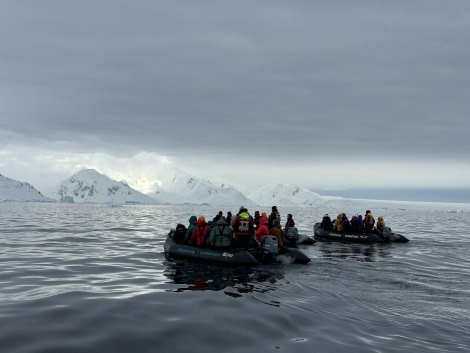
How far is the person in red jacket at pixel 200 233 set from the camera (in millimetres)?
18406

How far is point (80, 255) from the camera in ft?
61.7

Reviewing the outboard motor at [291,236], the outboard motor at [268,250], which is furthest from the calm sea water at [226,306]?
the outboard motor at [291,236]

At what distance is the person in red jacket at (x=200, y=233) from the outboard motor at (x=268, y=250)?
2634 millimetres

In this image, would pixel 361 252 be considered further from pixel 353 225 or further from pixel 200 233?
pixel 200 233

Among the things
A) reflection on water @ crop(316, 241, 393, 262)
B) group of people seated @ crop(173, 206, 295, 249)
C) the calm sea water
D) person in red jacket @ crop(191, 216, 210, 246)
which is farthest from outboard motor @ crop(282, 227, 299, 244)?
person in red jacket @ crop(191, 216, 210, 246)

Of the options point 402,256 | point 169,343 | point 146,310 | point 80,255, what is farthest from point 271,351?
point 402,256

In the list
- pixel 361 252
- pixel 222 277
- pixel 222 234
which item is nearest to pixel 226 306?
pixel 222 277

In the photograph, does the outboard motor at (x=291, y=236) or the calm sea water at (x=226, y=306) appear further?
the outboard motor at (x=291, y=236)

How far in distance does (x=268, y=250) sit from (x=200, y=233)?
3.19 metres

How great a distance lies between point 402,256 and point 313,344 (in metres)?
15.7

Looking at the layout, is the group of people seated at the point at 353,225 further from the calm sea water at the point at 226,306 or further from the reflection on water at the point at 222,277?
the reflection on water at the point at 222,277

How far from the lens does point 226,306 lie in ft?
34.4

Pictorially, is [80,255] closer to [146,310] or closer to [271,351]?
[146,310]

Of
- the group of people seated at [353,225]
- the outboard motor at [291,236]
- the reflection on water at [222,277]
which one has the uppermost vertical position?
the group of people seated at [353,225]
